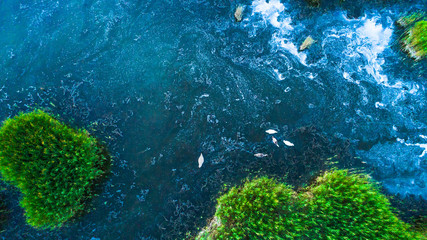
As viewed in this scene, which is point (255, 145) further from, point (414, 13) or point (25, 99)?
point (25, 99)

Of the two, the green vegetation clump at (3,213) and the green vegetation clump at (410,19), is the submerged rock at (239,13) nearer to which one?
the green vegetation clump at (410,19)

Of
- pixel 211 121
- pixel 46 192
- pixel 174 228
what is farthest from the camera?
pixel 211 121

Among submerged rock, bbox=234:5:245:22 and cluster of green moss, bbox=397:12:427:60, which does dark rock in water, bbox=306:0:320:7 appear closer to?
submerged rock, bbox=234:5:245:22

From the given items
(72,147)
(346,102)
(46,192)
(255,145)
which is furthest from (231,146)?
(46,192)

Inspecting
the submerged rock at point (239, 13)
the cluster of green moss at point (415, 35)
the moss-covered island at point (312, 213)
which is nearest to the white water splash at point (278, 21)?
the submerged rock at point (239, 13)

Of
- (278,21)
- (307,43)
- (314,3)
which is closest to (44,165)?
(278,21)

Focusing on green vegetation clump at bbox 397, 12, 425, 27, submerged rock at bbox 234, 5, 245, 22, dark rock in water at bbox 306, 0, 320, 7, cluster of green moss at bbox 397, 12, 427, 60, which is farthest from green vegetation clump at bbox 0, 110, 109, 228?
green vegetation clump at bbox 397, 12, 425, 27
